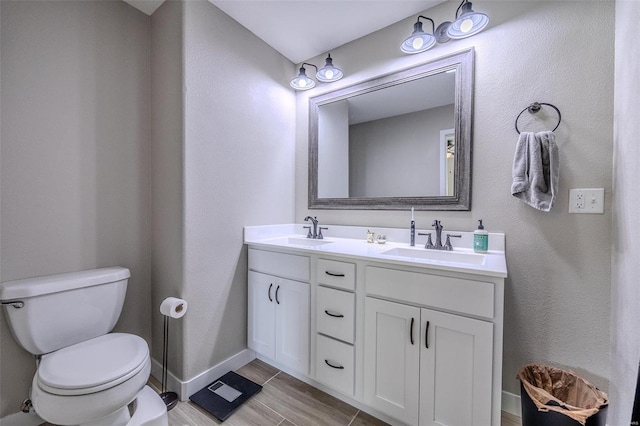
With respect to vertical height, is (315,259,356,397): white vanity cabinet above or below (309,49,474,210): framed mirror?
below

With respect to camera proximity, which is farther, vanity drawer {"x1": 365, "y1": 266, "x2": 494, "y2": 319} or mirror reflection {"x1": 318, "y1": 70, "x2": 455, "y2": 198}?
mirror reflection {"x1": 318, "y1": 70, "x2": 455, "y2": 198}

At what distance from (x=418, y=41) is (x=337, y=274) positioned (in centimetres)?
146

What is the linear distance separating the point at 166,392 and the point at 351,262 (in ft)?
4.48

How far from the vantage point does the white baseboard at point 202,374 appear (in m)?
1.53

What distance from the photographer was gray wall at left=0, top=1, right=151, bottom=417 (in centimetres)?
128

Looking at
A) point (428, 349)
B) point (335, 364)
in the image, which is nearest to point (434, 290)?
point (428, 349)

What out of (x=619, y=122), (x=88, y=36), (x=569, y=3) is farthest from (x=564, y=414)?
(x=88, y=36)

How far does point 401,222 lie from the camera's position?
1825 mm

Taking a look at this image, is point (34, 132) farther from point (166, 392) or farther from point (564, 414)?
point (564, 414)

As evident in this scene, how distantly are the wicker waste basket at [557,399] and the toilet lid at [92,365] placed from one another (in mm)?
1745

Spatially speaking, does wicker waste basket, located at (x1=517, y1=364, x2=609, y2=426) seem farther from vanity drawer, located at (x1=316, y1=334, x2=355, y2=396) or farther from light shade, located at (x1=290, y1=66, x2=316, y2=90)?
light shade, located at (x1=290, y1=66, x2=316, y2=90)

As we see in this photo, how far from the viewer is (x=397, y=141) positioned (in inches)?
72.8

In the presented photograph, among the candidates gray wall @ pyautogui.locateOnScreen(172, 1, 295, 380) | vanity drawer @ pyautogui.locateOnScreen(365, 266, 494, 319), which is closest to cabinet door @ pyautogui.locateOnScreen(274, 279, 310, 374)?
gray wall @ pyautogui.locateOnScreen(172, 1, 295, 380)

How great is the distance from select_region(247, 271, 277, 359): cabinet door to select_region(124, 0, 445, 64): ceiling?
1.77 m
